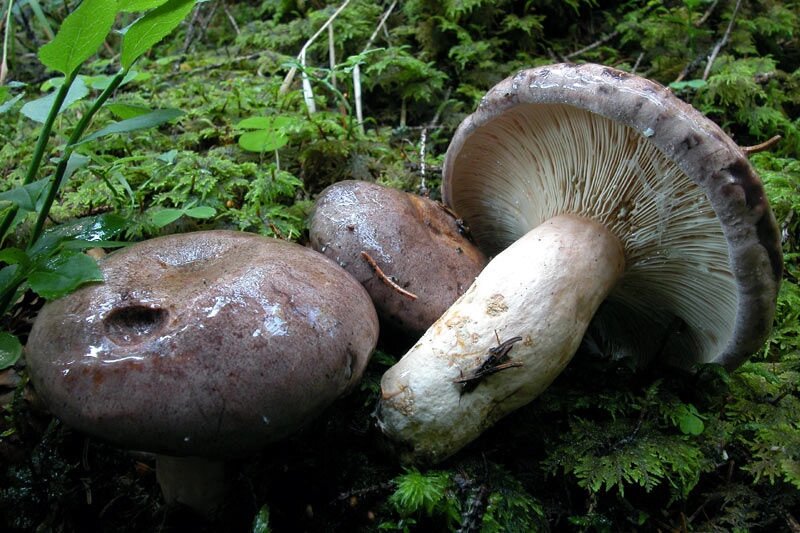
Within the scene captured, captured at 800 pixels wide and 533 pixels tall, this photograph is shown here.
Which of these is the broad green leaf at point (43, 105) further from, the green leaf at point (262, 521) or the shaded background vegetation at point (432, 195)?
the green leaf at point (262, 521)

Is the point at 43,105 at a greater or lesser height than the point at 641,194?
greater

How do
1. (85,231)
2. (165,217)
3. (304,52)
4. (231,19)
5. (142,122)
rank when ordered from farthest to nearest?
(231,19) → (304,52) → (165,217) → (85,231) → (142,122)

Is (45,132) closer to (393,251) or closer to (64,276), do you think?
(64,276)

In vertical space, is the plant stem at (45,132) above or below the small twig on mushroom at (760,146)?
above

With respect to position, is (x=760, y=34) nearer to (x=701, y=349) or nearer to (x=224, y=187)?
(x=701, y=349)

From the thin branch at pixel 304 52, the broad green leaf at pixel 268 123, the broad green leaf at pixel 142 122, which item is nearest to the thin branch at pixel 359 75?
the thin branch at pixel 304 52

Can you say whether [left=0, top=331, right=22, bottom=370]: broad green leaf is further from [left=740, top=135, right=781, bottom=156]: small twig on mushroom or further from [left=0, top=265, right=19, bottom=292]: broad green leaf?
[left=740, top=135, right=781, bottom=156]: small twig on mushroom

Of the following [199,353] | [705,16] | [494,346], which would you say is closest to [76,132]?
[199,353]

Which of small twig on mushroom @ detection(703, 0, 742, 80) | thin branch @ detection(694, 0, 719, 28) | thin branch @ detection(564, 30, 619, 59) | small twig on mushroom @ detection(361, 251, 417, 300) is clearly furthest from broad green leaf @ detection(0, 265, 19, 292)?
thin branch @ detection(694, 0, 719, 28)
